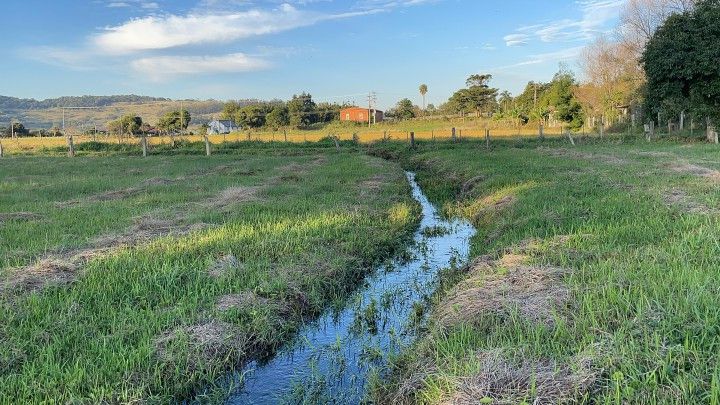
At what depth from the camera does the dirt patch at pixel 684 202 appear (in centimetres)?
830

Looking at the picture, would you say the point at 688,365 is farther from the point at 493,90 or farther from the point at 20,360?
the point at 493,90

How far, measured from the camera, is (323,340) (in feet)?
18.9

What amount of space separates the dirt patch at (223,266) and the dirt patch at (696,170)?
1159 centimetres

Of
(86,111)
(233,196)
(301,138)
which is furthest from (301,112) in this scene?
(86,111)

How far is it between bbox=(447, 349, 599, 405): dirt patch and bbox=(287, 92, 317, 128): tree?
251 ft

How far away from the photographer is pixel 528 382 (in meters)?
3.42

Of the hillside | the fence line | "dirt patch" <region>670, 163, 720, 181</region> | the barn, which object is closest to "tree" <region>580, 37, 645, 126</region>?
the fence line

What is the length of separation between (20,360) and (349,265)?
14.8ft

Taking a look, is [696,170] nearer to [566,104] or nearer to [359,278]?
[359,278]

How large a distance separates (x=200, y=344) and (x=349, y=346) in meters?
1.63

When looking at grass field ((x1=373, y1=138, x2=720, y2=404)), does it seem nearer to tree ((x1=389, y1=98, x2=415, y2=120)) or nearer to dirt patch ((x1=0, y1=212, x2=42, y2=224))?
dirt patch ((x1=0, y1=212, x2=42, y2=224))

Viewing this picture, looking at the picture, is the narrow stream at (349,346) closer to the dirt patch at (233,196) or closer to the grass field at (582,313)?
the grass field at (582,313)

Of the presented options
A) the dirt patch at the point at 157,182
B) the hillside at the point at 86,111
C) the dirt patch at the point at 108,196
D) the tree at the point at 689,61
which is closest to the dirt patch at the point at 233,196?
the dirt patch at the point at 108,196

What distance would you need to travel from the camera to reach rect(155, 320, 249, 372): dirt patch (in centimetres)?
458
